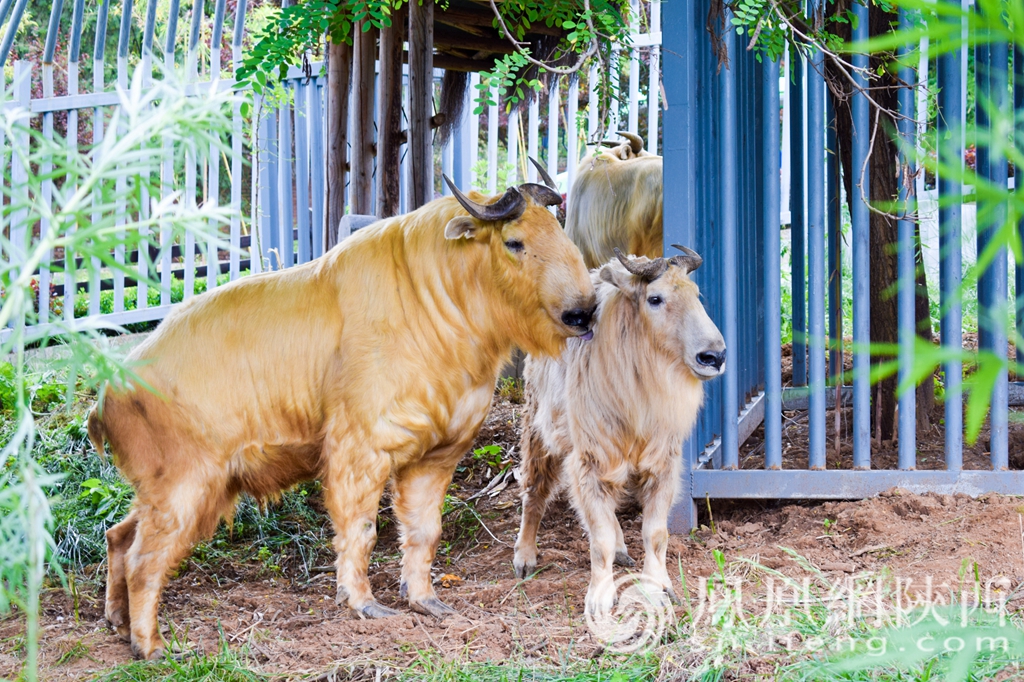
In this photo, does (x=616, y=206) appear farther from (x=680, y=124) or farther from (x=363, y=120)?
(x=363, y=120)

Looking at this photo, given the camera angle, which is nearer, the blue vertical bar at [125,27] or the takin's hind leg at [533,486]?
the takin's hind leg at [533,486]

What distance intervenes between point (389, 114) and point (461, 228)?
71.3 inches

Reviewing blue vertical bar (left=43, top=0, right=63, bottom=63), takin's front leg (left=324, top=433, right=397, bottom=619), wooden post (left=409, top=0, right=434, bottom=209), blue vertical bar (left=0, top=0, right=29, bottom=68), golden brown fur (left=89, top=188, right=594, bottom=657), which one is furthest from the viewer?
blue vertical bar (left=43, top=0, right=63, bottom=63)

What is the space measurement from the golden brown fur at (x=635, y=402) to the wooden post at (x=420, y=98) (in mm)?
1499

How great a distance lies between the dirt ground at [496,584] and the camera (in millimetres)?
3078

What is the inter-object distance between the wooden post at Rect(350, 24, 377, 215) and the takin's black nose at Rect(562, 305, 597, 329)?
2.11 metres

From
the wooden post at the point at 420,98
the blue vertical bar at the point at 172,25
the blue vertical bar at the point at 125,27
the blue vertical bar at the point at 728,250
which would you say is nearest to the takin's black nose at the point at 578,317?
the blue vertical bar at the point at 728,250

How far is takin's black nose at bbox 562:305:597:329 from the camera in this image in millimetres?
3322

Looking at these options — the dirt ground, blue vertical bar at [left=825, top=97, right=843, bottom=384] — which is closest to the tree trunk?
blue vertical bar at [left=825, top=97, right=843, bottom=384]

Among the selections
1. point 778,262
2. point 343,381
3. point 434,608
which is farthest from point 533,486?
point 778,262

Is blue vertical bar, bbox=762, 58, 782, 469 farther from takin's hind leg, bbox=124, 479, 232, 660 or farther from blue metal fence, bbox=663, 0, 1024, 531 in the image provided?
takin's hind leg, bbox=124, 479, 232, 660

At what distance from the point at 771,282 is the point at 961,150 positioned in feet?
2.94

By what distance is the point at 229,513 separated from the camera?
3.39 meters

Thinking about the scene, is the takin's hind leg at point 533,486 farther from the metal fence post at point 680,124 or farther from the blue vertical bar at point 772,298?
the blue vertical bar at point 772,298
